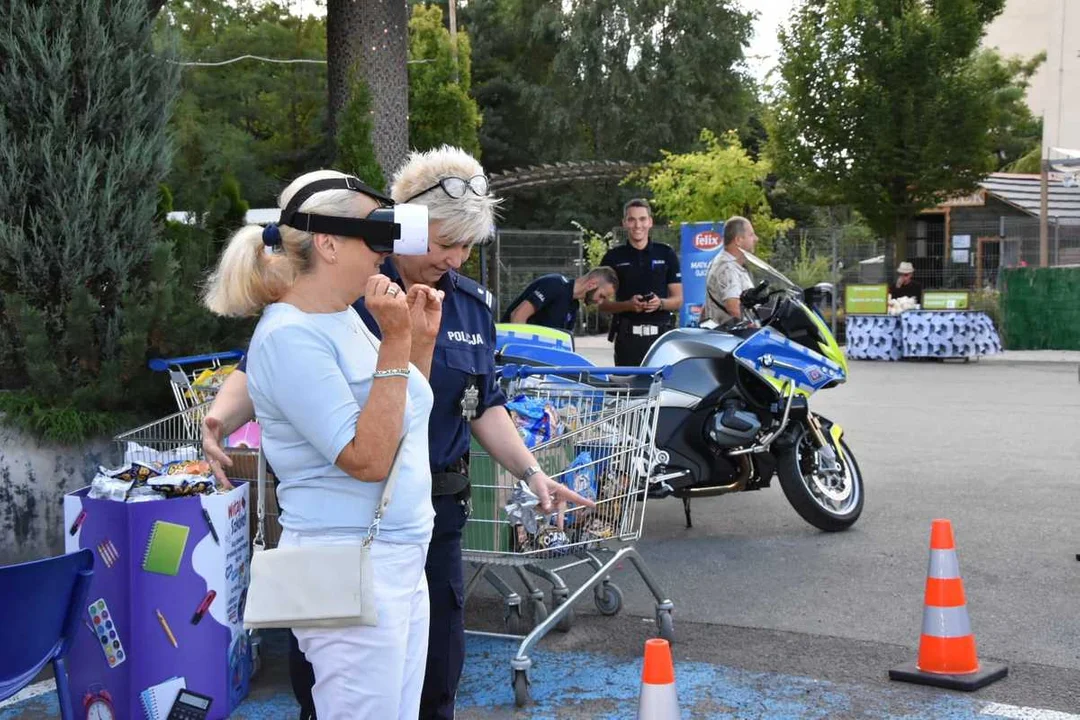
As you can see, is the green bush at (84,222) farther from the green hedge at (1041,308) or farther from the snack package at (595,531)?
the green hedge at (1041,308)

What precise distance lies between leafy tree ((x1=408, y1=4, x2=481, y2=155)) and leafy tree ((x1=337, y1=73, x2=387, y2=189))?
15.4 feet

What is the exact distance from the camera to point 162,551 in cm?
452

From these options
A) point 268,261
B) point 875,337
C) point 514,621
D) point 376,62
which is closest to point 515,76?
point 875,337

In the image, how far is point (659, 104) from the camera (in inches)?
1939

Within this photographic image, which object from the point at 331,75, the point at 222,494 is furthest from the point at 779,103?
the point at 222,494

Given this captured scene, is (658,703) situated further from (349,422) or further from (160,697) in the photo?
(160,697)

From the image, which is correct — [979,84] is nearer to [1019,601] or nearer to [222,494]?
[1019,601]

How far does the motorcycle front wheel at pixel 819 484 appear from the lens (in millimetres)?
7539

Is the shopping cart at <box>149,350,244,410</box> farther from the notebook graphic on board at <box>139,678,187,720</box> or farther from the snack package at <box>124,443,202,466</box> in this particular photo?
the notebook graphic on board at <box>139,678,187,720</box>

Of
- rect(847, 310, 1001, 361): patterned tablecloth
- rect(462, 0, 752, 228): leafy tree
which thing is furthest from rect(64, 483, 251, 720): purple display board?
rect(462, 0, 752, 228): leafy tree

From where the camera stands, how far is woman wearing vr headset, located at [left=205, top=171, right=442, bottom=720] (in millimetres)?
2709

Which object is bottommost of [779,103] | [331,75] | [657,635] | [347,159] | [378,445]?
[657,635]

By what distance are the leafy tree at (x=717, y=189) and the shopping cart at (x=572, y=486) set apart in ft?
67.6

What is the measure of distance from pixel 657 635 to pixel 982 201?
111 ft
